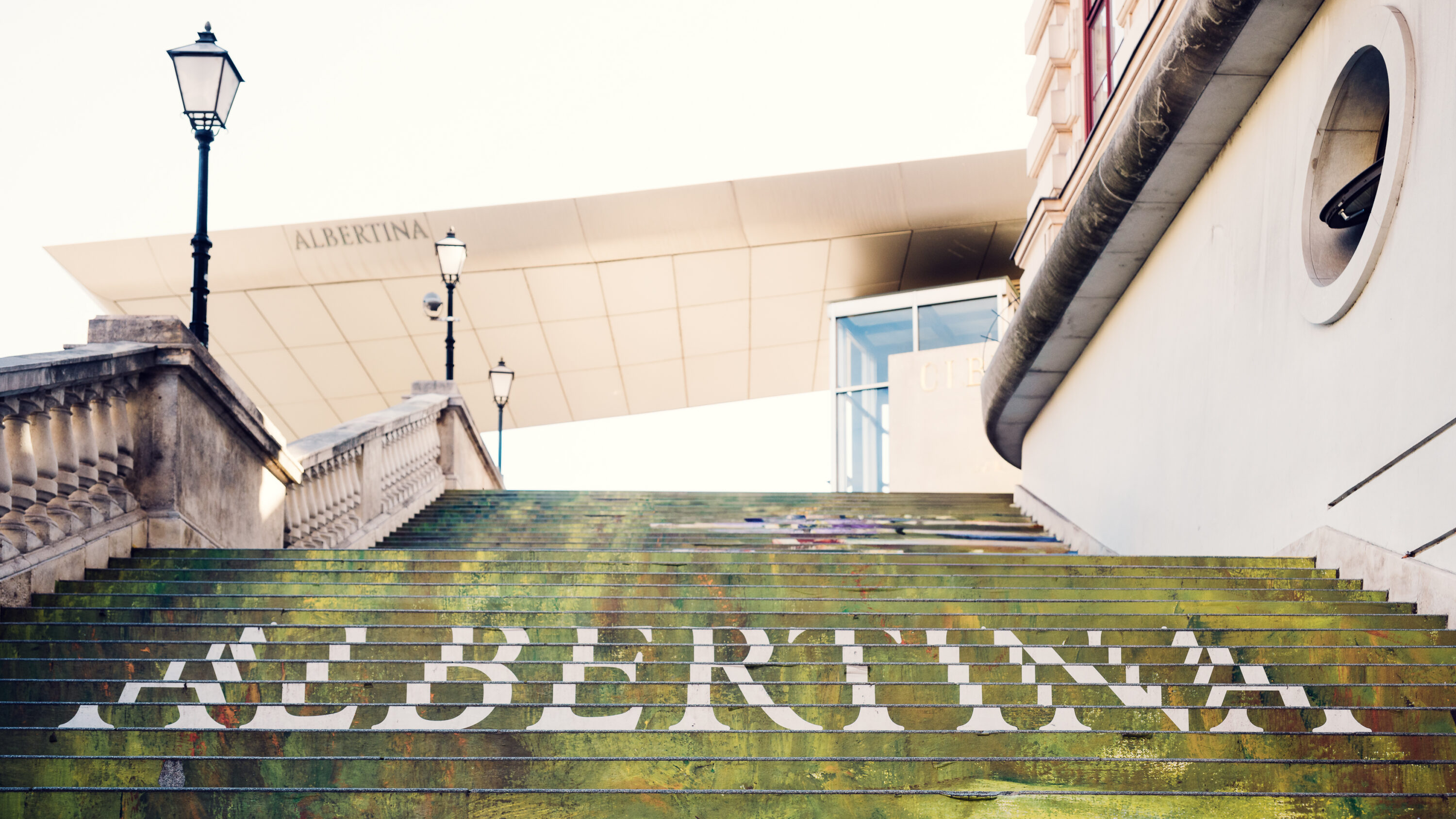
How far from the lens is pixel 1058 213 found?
14.5 meters

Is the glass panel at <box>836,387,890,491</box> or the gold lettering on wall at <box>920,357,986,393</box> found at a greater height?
the gold lettering on wall at <box>920,357,986,393</box>

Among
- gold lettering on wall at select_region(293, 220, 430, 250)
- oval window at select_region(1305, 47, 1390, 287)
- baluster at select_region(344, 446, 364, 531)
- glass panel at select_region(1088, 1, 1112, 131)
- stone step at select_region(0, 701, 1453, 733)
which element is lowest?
stone step at select_region(0, 701, 1453, 733)

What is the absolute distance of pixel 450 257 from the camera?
13602mm

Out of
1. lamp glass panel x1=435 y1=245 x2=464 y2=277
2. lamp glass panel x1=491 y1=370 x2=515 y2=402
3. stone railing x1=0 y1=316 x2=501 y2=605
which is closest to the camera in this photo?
stone railing x1=0 y1=316 x2=501 y2=605

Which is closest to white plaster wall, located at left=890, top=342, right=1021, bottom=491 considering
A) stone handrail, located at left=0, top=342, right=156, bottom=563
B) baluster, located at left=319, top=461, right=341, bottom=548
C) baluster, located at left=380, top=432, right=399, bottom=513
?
baluster, located at left=380, top=432, right=399, bottom=513

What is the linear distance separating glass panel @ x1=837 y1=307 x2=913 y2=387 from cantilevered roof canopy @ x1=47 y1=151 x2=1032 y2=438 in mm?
1109

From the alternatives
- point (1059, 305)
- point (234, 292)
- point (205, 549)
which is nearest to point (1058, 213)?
point (1059, 305)

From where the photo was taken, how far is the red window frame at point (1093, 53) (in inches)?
521

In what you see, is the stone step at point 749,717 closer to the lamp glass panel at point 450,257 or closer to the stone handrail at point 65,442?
the stone handrail at point 65,442

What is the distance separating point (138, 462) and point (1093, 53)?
11136mm

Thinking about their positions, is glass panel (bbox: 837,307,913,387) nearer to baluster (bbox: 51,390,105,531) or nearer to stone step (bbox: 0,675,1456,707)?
baluster (bbox: 51,390,105,531)

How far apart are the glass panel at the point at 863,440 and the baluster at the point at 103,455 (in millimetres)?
15279

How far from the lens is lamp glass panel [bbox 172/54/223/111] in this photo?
7367 mm

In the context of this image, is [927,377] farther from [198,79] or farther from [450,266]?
[198,79]
